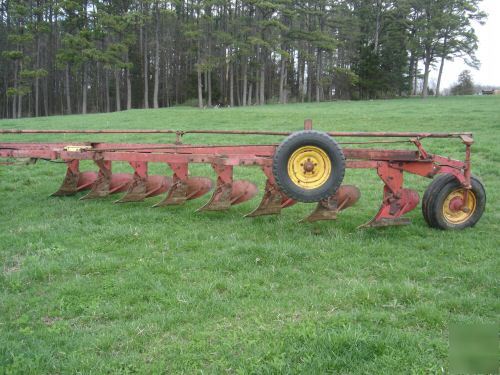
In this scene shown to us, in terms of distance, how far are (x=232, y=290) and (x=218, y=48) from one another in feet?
145

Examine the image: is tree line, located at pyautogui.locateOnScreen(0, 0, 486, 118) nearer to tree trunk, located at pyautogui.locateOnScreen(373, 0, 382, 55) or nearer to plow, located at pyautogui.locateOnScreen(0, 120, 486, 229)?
tree trunk, located at pyautogui.locateOnScreen(373, 0, 382, 55)

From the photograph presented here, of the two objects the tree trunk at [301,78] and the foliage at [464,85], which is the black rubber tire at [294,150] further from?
the foliage at [464,85]

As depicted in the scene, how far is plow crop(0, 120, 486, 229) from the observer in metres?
5.43

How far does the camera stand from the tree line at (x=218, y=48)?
42.1m

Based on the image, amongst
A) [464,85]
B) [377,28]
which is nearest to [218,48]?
[377,28]

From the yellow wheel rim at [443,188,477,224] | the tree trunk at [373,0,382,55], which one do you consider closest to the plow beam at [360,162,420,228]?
the yellow wheel rim at [443,188,477,224]

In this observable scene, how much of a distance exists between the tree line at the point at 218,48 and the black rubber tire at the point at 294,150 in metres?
37.1

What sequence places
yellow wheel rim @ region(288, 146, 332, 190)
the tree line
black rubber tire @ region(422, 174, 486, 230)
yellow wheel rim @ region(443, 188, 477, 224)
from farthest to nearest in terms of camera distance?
the tree line → yellow wheel rim @ region(443, 188, 477, 224) → black rubber tire @ region(422, 174, 486, 230) → yellow wheel rim @ region(288, 146, 332, 190)

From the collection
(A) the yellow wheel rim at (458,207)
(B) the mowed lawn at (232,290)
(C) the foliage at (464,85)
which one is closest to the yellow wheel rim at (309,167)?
(B) the mowed lawn at (232,290)

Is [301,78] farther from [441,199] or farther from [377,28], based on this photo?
[441,199]

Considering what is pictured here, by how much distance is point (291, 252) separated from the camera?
17.3 feet

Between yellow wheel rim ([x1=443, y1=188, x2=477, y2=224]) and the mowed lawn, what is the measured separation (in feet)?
0.82

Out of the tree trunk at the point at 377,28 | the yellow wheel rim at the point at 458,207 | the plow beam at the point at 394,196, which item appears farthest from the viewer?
the tree trunk at the point at 377,28

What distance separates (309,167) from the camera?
5.48 meters
